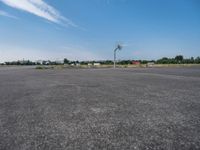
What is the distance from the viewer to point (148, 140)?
3.64m

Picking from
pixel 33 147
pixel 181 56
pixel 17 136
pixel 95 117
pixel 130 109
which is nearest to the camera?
pixel 33 147

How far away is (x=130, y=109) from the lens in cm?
619

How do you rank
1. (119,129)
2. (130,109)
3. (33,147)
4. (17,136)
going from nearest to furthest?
(33,147)
(17,136)
(119,129)
(130,109)

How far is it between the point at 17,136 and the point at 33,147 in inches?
28.3

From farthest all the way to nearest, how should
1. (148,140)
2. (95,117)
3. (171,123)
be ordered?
(95,117) < (171,123) < (148,140)

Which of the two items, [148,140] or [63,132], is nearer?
[148,140]

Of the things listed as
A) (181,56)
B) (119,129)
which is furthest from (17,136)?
(181,56)

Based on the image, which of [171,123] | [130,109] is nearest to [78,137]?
[171,123]

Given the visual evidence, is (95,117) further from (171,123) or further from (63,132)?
(171,123)

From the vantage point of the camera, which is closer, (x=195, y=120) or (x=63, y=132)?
(x=63, y=132)

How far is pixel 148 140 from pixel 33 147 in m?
2.00

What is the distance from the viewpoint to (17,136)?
12.8 feet

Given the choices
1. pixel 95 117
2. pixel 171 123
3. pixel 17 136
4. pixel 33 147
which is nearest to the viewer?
pixel 33 147

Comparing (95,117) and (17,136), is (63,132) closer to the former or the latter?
(17,136)
